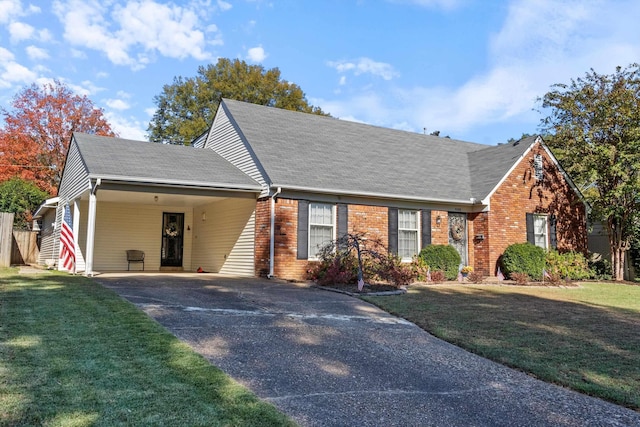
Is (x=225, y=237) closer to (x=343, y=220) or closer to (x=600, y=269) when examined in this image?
(x=343, y=220)

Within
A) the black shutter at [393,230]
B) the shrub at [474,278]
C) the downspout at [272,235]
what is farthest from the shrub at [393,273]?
the downspout at [272,235]

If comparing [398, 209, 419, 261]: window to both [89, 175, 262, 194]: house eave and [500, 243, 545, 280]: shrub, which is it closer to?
[500, 243, 545, 280]: shrub

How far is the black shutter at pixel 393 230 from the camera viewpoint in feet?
51.0

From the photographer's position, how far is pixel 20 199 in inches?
916

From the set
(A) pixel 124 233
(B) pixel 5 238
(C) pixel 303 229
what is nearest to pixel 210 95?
(A) pixel 124 233

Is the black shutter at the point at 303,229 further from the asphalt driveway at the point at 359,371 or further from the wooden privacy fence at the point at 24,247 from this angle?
the wooden privacy fence at the point at 24,247

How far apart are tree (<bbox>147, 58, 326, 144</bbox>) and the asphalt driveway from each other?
90.7 feet

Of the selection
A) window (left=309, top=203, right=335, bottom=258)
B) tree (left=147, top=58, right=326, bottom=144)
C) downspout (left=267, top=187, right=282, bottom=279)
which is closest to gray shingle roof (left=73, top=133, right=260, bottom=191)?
downspout (left=267, top=187, right=282, bottom=279)

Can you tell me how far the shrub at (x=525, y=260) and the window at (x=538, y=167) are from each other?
3.31 meters

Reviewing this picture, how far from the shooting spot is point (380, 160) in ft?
57.9

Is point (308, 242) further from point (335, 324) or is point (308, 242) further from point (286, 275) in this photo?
point (335, 324)

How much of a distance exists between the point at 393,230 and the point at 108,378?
12163 millimetres

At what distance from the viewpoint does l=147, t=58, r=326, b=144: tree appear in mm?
34562

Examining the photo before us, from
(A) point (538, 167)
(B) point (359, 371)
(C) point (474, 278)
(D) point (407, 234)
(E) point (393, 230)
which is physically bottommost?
(B) point (359, 371)
